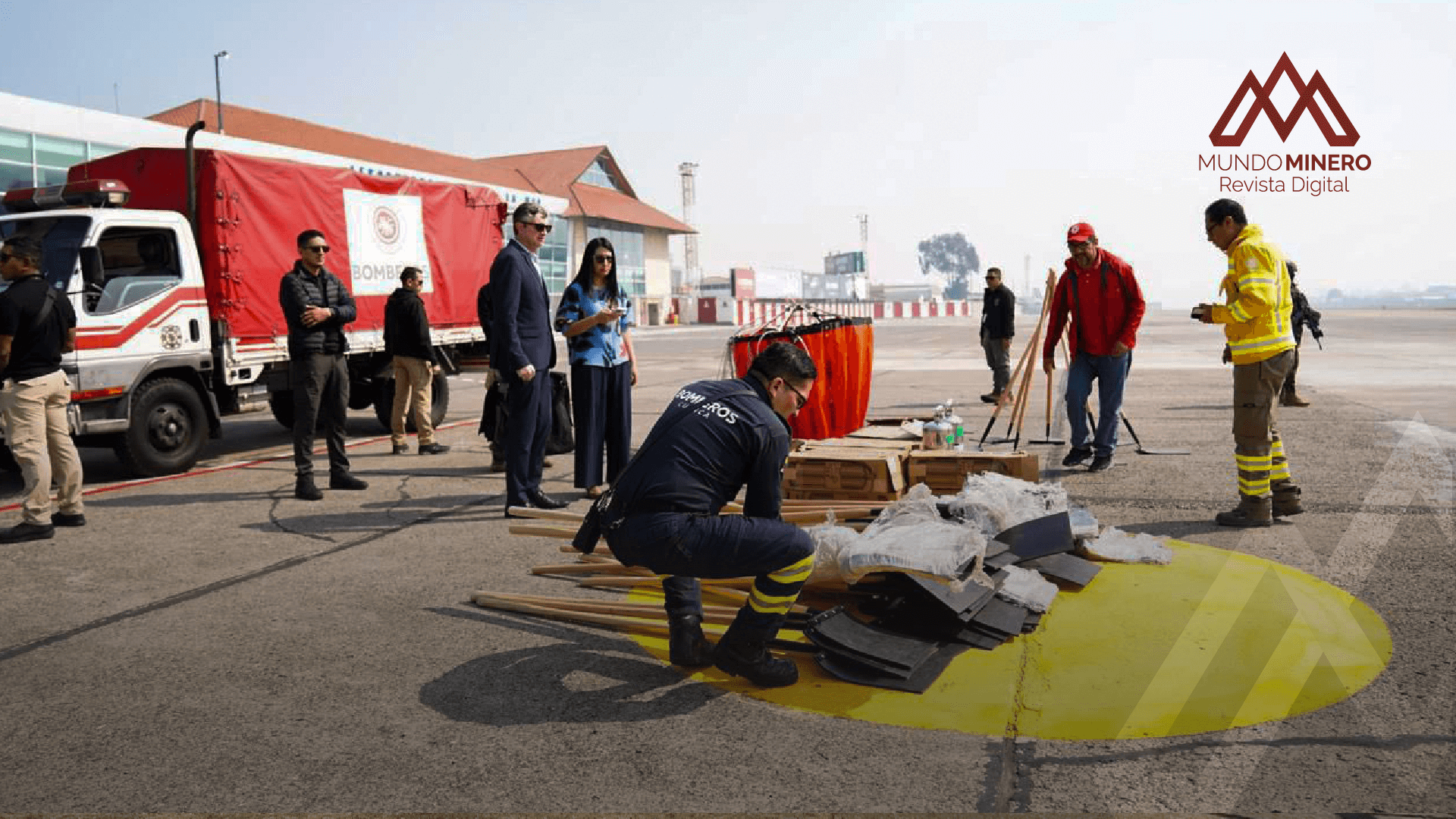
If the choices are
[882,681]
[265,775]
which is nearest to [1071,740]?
[882,681]

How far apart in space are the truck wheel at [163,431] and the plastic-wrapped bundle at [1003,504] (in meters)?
7.00

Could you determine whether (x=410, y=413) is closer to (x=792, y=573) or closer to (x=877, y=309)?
(x=792, y=573)

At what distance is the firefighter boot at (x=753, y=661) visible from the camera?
3.90 meters

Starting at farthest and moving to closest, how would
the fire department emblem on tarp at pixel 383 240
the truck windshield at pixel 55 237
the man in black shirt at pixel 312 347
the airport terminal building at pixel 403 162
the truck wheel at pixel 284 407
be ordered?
the airport terminal building at pixel 403 162 < the fire department emblem on tarp at pixel 383 240 < the truck wheel at pixel 284 407 < the truck windshield at pixel 55 237 < the man in black shirt at pixel 312 347

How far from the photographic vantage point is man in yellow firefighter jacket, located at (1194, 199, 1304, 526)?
6.44m

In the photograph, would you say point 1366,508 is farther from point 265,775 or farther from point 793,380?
point 265,775

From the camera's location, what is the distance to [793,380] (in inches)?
153

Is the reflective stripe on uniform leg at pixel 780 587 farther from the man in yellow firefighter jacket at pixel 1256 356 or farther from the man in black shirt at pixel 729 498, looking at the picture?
the man in yellow firefighter jacket at pixel 1256 356

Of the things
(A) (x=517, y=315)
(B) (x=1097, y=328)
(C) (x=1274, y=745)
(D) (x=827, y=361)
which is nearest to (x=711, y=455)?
(C) (x=1274, y=745)

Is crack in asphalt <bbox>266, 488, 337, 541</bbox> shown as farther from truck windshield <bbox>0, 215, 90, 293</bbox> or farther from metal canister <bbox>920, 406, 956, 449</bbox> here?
metal canister <bbox>920, 406, 956, 449</bbox>

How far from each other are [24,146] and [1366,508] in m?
31.3

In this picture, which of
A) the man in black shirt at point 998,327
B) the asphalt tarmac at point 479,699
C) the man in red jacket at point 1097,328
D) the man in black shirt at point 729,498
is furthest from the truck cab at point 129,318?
the man in black shirt at point 998,327

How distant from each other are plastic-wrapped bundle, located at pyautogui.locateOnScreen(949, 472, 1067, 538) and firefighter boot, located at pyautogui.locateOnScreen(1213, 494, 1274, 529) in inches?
54.3

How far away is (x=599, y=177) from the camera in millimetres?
66688
